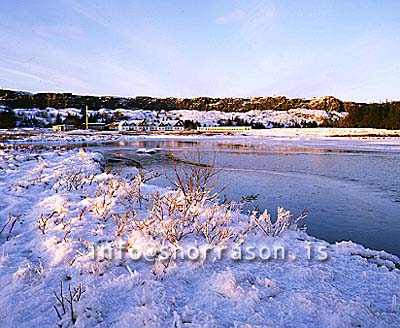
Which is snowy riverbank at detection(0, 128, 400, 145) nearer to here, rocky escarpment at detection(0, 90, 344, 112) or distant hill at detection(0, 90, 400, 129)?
distant hill at detection(0, 90, 400, 129)

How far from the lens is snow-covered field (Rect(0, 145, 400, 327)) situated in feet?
8.59

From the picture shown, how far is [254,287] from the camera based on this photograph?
3.00m

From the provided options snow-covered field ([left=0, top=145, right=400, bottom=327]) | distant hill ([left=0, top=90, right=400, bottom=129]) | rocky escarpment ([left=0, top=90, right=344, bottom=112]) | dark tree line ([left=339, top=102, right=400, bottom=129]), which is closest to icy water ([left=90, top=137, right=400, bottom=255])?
snow-covered field ([left=0, top=145, right=400, bottom=327])

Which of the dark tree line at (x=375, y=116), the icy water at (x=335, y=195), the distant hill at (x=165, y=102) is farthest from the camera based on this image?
the distant hill at (x=165, y=102)

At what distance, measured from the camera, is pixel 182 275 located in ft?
10.8

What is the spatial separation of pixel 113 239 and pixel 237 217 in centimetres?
221

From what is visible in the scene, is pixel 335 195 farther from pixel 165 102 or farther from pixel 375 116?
pixel 165 102

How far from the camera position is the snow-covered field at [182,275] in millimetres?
2617

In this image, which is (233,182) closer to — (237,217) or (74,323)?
(237,217)

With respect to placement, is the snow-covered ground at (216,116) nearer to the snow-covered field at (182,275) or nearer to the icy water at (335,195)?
the icy water at (335,195)

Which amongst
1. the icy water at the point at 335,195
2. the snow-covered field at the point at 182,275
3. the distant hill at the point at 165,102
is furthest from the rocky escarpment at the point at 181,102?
the snow-covered field at the point at 182,275

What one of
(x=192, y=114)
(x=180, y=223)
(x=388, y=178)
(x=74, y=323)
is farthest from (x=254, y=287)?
(x=192, y=114)

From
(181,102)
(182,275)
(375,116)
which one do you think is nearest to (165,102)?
(181,102)

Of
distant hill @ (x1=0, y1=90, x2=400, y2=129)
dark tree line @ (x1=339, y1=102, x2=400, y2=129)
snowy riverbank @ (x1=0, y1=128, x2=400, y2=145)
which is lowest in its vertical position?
snowy riverbank @ (x1=0, y1=128, x2=400, y2=145)
